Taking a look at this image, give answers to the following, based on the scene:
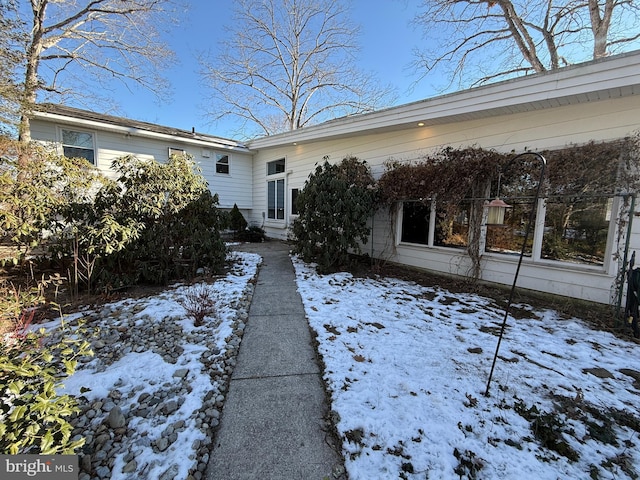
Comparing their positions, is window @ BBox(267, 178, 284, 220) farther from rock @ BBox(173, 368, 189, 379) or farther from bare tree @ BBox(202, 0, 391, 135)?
bare tree @ BBox(202, 0, 391, 135)

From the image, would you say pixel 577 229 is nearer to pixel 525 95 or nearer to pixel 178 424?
pixel 525 95

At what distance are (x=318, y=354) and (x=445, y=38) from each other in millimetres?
13444

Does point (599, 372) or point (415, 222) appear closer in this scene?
point (599, 372)

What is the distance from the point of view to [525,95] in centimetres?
413

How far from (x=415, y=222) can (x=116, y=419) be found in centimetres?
592

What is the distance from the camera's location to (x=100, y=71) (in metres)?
9.31

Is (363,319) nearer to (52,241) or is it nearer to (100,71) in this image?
(52,241)

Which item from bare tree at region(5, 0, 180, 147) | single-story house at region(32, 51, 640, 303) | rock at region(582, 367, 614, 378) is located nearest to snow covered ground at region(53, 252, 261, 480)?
rock at region(582, 367, 614, 378)

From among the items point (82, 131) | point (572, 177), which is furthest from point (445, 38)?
point (82, 131)

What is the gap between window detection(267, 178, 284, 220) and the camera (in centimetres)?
1000

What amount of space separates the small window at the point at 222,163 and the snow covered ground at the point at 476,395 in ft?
27.6

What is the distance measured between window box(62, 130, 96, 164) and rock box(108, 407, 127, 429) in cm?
836

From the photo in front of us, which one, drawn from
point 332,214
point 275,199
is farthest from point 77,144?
point 332,214

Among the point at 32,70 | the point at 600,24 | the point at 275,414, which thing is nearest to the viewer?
the point at 275,414
